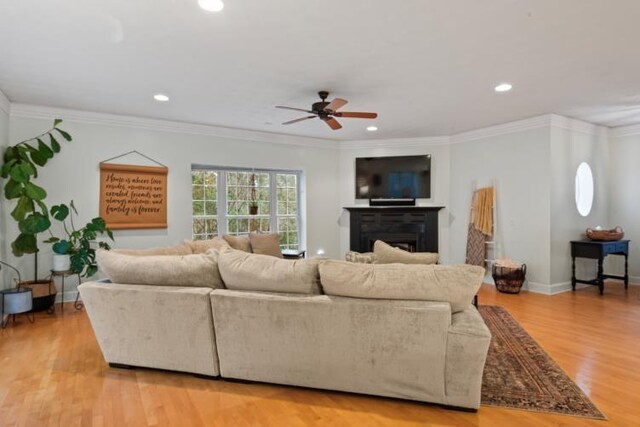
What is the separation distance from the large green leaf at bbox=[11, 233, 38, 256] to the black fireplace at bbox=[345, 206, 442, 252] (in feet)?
15.6

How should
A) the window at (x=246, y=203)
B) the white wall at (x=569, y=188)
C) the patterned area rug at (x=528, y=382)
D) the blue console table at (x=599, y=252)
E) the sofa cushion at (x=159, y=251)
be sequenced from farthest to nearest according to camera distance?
the window at (x=246, y=203) < the white wall at (x=569, y=188) < the blue console table at (x=599, y=252) < the sofa cushion at (x=159, y=251) < the patterned area rug at (x=528, y=382)

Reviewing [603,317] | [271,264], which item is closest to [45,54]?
[271,264]

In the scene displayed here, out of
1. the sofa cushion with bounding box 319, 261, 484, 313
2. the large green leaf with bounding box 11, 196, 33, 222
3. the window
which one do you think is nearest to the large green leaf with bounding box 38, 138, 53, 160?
the large green leaf with bounding box 11, 196, 33, 222

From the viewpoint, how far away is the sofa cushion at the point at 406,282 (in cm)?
228

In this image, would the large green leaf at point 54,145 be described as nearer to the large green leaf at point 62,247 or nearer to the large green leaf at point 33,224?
the large green leaf at point 33,224

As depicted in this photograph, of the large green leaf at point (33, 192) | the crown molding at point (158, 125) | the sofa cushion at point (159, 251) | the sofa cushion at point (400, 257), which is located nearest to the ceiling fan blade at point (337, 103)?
the sofa cushion at point (400, 257)

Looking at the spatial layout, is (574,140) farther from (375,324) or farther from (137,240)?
(137,240)

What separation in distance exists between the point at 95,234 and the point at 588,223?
707 centimetres

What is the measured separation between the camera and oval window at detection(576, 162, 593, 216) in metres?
5.77

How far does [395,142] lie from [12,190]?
563 cm

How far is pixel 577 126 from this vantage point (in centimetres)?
561

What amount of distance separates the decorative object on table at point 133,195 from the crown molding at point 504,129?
4834 mm

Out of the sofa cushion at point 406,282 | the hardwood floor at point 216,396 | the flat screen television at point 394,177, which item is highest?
the flat screen television at point 394,177

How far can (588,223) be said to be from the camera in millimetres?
5844
